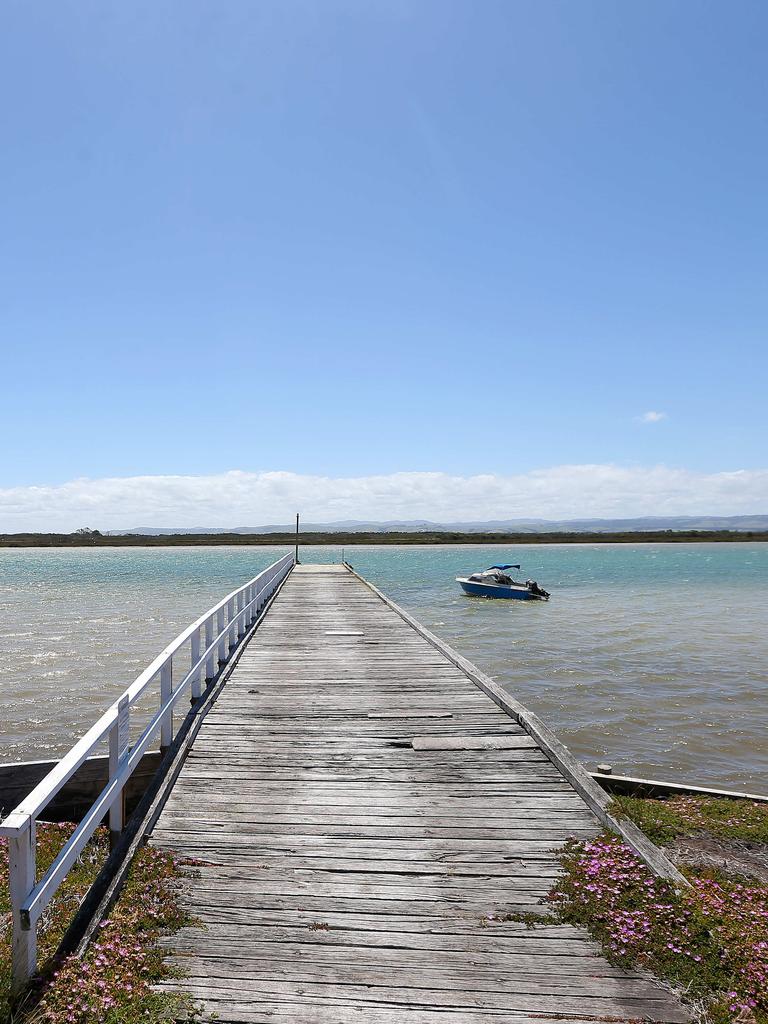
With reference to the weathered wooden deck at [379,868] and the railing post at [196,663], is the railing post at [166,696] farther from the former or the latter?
the railing post at [196,663]

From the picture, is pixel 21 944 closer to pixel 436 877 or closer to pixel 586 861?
pixel 436 877

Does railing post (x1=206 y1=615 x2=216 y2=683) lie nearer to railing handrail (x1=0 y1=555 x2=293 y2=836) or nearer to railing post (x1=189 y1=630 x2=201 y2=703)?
railing post (x1=189 y1=630 x2=201 y2=703)

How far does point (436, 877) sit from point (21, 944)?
8.52 feet

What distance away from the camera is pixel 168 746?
22.6ft

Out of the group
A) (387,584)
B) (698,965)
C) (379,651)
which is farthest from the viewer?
(387,584)

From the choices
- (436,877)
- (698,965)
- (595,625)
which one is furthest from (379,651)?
(595,625)

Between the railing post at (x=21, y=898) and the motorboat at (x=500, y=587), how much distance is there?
35.1 m

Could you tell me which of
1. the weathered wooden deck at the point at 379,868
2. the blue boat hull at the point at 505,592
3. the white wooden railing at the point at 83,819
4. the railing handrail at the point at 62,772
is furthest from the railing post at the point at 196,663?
the blue boat hull at the point at 505,592

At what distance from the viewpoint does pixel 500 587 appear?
37625 mm

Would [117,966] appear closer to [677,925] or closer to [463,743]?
[677,925]

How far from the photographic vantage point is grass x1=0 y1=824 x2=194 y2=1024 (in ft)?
10.6

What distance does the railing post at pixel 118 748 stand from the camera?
192 inches

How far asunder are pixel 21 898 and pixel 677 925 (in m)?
3.76

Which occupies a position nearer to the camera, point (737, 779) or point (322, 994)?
point (322, 994)
